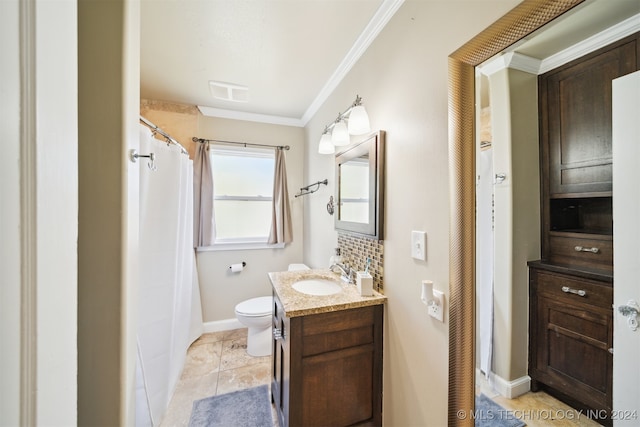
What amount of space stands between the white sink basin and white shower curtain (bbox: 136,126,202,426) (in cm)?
87

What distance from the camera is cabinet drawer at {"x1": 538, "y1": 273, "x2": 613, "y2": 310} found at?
1.91 feet

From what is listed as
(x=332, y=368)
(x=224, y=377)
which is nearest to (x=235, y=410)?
(x=224, y=377)

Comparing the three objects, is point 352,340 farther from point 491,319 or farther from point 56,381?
point 56,381

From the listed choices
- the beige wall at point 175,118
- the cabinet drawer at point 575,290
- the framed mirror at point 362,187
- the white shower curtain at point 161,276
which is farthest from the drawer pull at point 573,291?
the beige wall at point 175,118

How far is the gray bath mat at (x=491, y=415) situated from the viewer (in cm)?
77

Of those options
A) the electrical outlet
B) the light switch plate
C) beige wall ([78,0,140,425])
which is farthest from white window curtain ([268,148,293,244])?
beige wall ([78,0,140,425])

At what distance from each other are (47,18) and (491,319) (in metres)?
1.27

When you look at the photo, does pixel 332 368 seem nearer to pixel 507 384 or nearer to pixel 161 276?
pixel 507 384

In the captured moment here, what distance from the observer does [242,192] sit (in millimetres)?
2883

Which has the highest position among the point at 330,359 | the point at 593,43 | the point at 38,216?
the point at 593,43

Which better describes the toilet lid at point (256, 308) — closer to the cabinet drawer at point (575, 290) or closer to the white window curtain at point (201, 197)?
the white window curtain at point (201, 197)

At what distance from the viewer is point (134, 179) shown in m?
0.79

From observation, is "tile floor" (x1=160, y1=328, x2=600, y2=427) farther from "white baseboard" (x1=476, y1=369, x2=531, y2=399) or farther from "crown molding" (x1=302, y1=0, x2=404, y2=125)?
"crown molding" (x1=302, y1=0, x2=404, y2=125)

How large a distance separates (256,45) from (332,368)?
1.99 metres
